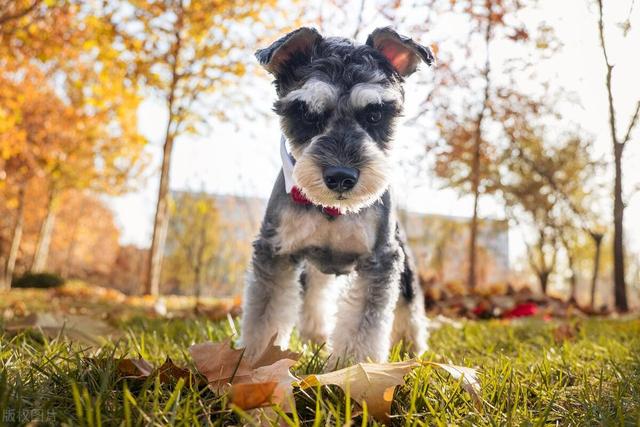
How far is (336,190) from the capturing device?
9.05 ft

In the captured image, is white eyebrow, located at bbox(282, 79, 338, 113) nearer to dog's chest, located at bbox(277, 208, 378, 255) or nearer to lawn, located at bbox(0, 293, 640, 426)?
dog's chest, located at bbox(277, 208, 378, 255)

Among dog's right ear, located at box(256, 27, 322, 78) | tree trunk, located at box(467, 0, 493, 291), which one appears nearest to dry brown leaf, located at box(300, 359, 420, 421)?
dog's right ear, located at box(256, 27, 322, 78)

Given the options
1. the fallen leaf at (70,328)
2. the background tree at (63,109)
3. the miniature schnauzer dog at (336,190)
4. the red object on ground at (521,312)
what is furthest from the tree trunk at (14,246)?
the miniature schnauzer dog at (336,190)

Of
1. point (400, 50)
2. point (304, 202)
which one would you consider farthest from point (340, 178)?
point (400, 50)

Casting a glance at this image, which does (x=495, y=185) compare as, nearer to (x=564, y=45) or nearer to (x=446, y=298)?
(x=564, y=45)

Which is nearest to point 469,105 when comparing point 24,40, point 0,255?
point 24,40

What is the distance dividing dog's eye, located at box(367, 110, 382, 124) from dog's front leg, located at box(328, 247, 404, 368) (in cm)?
85

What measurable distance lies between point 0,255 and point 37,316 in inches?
1208

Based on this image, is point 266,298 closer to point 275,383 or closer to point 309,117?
point 309,117

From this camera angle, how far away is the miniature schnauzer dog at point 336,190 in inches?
111

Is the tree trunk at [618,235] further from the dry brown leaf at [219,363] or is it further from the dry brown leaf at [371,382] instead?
the dry brown leaf at [219,363]

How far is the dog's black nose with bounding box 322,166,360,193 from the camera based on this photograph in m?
2.71

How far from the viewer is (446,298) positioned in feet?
31.4

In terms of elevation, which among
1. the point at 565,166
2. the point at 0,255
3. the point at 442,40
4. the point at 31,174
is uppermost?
the point at 442,40
